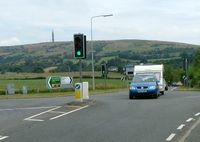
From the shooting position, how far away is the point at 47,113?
1948 cm

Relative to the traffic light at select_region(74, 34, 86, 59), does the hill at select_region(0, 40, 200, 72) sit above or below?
above

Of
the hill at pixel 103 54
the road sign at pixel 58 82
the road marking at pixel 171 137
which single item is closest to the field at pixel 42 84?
the road sign at pixel 58 82

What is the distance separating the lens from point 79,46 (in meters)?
24.1

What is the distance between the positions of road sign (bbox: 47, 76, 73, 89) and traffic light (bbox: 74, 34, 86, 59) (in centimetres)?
2508

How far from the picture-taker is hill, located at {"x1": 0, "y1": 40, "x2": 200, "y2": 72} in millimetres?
120062

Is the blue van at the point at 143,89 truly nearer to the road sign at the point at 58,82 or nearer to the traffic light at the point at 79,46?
the traffic light at the point at 79,46

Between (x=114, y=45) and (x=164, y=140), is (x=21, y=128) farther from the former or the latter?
(x=114, y=45)

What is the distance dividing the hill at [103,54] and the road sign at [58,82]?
56146 mm

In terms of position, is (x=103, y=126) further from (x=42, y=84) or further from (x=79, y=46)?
(x=42, y=84)

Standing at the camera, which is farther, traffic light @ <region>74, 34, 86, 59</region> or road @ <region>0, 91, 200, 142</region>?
traffic light @ <region>74, 34, 86, 59</region>

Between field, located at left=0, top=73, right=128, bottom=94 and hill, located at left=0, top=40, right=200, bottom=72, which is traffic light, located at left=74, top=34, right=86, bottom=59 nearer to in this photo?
field, located at left=0, top=73, right=128, bottom=94

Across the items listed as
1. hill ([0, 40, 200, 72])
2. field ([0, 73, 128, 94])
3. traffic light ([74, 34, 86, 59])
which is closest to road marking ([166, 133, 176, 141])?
traffic light ([74, 34, 86, 59])

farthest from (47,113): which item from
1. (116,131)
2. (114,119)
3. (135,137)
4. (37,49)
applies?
(37,49)

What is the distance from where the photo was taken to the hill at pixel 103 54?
12006 centimetres
